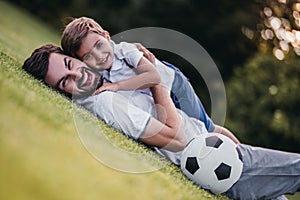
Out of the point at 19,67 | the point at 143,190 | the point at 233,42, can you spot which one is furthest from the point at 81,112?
the point at 233,42

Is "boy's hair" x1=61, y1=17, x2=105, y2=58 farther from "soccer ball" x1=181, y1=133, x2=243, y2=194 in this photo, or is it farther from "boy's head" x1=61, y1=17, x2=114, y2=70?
"soccer ball" x1=181, y1=133, x2=243, y2=194

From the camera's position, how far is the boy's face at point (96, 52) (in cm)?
478

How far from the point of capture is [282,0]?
36.1 ft

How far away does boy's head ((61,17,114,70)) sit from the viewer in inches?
188

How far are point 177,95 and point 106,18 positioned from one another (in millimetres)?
7776

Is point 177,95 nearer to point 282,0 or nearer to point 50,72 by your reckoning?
point 50,72

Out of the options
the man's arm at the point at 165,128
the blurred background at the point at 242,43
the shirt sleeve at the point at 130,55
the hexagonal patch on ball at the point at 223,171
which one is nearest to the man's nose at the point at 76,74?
the shirt sleeve at the point at 130,55

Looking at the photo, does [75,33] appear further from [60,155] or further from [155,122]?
[60,155]

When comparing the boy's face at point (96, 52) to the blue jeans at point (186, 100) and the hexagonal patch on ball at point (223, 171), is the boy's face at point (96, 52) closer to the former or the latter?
the blue jeans at point (186, 100)

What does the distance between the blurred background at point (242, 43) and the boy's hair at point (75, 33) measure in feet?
16.5

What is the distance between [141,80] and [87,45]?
436 mm

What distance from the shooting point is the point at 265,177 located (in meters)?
4.55

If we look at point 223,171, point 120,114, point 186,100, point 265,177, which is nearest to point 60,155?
point 120,114

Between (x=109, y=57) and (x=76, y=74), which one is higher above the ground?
(x=109, y=57)
